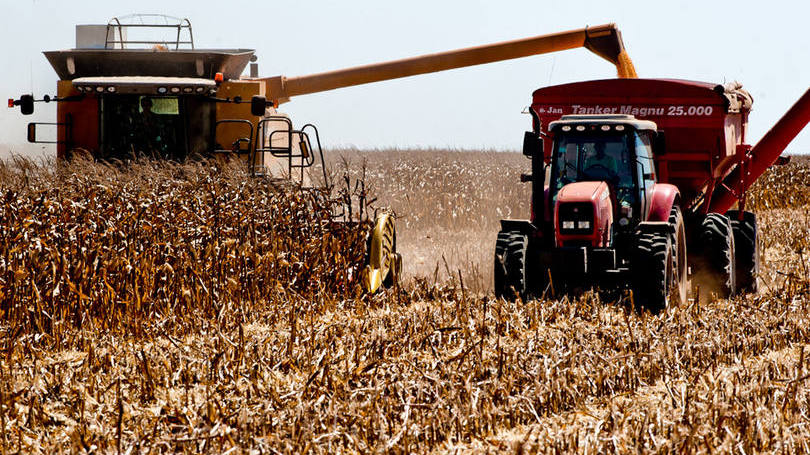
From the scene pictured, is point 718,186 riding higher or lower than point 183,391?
higher

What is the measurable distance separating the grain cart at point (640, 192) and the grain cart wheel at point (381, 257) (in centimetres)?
114

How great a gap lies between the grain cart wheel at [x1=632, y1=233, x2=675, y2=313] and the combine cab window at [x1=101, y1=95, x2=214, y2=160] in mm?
4466

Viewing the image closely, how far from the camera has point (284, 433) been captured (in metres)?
4.27

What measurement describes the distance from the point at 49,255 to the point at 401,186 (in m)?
14.5

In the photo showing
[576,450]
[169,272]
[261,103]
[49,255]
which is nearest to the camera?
[576,450]

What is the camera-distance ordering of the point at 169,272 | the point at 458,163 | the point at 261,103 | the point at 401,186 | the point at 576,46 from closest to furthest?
1. the point at 169,272
2. the point at 261,103
3. the point at 576,46
4. the point at 401,186
5. the point at 458,163

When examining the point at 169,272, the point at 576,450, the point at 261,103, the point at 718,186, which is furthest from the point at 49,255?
the point at 718,186

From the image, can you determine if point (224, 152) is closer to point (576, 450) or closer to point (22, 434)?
point (22, 434)

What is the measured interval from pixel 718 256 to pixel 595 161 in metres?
1.53

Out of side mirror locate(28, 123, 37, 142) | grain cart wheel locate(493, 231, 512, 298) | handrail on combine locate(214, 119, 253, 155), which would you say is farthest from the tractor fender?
side mirror locate(28, 123, 37, 142)

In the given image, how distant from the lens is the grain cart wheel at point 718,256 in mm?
8633

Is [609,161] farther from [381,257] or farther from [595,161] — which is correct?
[381,257]

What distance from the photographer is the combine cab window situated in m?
9.66

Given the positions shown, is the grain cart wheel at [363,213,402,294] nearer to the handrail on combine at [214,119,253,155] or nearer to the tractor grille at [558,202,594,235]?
the handrail on combine at [214,119,253,155]
